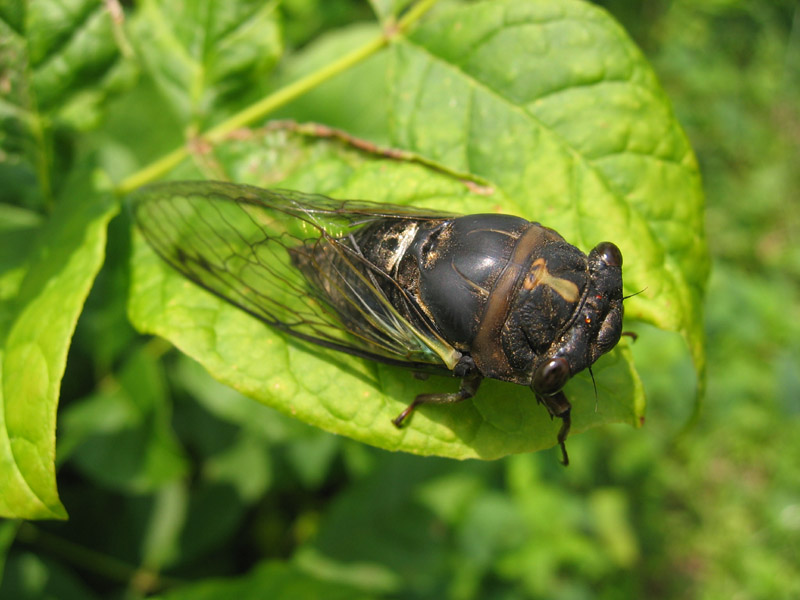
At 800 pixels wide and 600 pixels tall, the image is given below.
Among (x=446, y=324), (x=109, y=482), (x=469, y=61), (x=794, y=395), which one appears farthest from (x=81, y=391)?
(x=794, y=395)

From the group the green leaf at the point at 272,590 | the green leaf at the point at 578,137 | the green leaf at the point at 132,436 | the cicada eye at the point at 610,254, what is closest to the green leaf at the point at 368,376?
the green leaf at the point at 578,137

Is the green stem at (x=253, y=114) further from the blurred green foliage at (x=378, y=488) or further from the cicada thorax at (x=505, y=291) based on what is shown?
the cicada thorax at (x=505, y=291)

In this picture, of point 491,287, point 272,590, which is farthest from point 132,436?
point 491,287

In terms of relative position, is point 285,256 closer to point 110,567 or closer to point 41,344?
point 41,344

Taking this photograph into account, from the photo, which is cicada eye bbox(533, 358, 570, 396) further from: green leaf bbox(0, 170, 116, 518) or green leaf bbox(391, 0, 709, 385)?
green leaf bbox(0, 170, 116, 518)

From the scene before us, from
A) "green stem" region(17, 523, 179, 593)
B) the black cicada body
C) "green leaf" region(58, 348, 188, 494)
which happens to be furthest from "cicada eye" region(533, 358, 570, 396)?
"green stem" region(17, 523, 179, 593)

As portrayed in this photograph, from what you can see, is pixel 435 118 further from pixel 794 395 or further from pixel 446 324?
pixel 794 395

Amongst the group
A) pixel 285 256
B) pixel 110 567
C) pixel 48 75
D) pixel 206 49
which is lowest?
pixel 110 567
